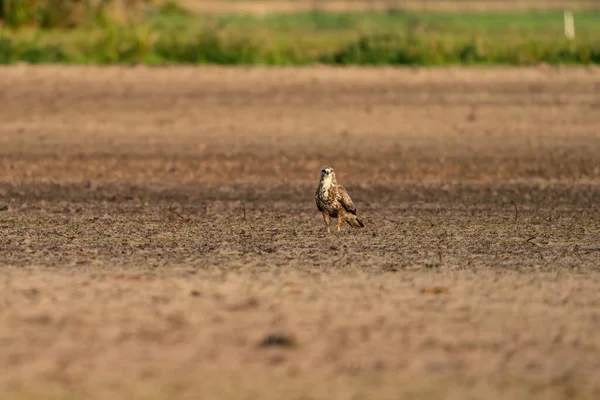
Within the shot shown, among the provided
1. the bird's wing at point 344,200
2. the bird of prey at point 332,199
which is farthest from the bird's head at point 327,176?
the bird's wing at point 344,200

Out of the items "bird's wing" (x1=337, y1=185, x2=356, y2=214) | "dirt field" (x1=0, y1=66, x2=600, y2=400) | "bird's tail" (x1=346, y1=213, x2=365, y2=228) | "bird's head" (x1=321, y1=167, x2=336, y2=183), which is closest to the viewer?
"dirt field" (x1=0, y1=66, x2=600, y2=400)

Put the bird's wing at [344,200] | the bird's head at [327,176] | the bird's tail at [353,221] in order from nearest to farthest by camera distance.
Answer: the bird's head at [327,176] < the bird's wing at [344,200] < the bird's tail at [353,221]

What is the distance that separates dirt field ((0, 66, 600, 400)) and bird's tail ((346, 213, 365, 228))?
2.8 inches

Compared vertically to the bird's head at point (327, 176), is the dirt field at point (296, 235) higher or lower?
lower

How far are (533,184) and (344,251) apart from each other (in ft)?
16.8

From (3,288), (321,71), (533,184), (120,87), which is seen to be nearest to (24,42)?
(120,87)

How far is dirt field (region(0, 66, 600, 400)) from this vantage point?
630 centimetres

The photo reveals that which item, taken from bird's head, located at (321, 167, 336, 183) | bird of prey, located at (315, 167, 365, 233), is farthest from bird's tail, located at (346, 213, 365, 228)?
bird's head, located at (321, 167, 336, 183)

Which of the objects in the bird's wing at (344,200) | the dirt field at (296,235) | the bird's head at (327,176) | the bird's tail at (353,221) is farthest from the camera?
the bird's tail at (353,221)

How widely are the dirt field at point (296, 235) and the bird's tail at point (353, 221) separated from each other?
0.07 metres

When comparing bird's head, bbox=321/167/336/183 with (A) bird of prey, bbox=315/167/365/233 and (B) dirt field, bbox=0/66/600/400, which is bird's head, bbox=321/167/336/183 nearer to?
(A) bird of prey, bbox=315/167/365/233

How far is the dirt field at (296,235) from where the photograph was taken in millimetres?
6297

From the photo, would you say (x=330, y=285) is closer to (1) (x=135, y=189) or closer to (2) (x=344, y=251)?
(2) (x=344, y=251)

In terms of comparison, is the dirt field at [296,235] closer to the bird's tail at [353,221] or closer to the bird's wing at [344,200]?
the bird's tail at [353,221]
